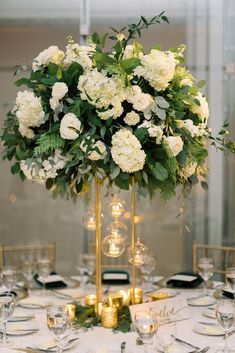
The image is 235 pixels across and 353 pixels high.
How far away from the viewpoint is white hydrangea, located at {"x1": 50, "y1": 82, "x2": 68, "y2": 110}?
2621 millimetres

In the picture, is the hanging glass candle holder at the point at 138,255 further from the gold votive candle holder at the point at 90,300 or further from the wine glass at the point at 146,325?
the wine glass at the point at 146,325

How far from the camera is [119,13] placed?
5.20 meters

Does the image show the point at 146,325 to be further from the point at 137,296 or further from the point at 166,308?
the point at 137,296

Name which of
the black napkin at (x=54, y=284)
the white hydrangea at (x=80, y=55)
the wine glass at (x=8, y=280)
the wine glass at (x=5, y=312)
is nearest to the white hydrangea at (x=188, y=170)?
the white hydrangea at (x=80, y=55)

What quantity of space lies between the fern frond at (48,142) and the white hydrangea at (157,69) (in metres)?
0.43

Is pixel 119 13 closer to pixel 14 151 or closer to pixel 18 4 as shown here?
pixel 18 4

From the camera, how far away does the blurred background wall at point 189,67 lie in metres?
5.12

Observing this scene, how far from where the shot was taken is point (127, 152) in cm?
246

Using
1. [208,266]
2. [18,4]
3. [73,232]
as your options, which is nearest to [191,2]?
[18,4]

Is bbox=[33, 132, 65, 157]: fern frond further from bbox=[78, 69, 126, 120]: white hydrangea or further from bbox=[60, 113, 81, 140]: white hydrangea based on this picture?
bbox=[78, 69, 126, 120]: white hydrangea

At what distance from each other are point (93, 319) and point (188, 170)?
0.82m

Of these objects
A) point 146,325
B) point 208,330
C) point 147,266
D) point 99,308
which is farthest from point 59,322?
point 147,266

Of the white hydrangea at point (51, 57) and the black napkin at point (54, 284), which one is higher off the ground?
the white hydrangea at point (51, 57)

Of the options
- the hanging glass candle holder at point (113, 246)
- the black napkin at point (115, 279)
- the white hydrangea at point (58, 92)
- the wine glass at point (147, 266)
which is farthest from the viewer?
the black napkin at point (115, 279)
